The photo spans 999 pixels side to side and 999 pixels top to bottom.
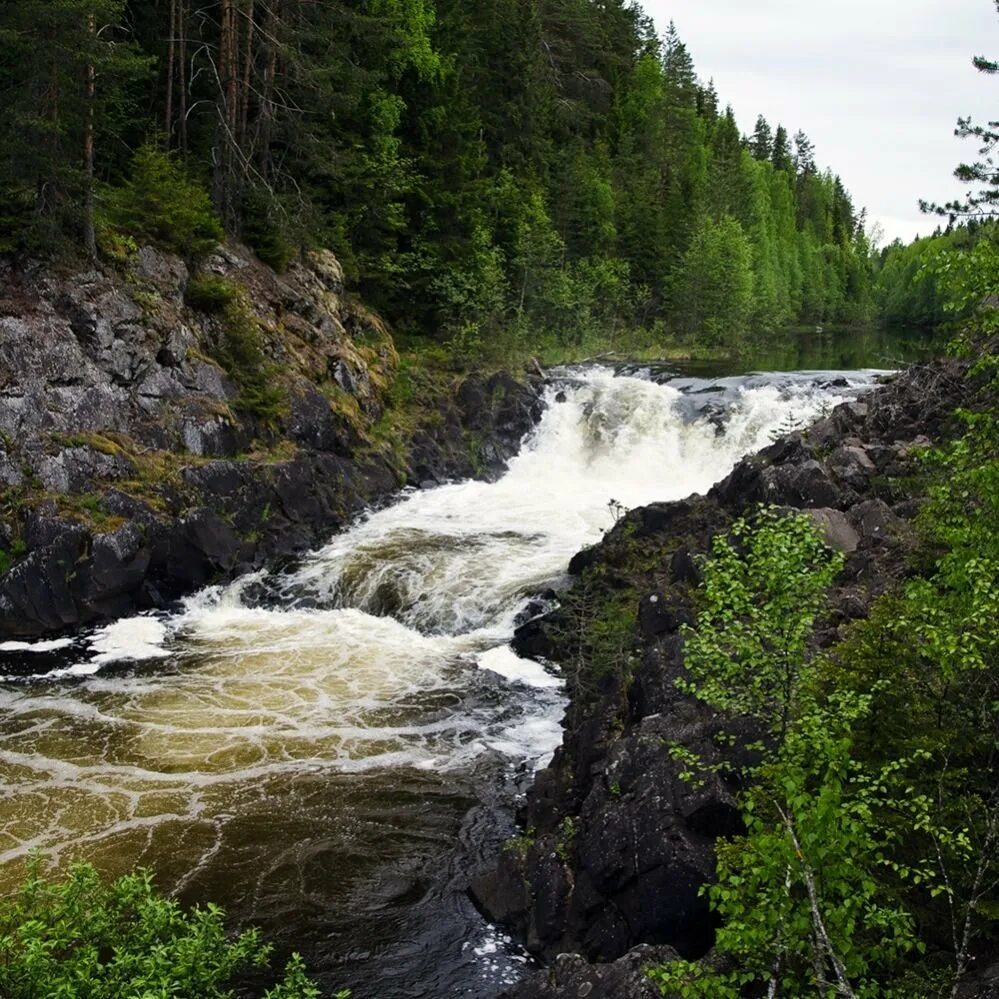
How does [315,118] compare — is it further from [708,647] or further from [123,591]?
[708,647]

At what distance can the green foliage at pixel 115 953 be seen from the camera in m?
5.12

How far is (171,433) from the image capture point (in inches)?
755

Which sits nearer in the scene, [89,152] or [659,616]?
[659,616]

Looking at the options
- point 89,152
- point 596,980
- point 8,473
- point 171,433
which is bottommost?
point 596,980

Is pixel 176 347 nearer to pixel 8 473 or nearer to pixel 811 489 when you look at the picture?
pixel 8 473

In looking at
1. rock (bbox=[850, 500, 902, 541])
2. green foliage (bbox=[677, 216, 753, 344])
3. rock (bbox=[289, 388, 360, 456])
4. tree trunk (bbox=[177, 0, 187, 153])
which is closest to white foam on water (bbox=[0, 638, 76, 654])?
rock (bbox=[289, 388, 360, 456])

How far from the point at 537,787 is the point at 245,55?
24.1 meters

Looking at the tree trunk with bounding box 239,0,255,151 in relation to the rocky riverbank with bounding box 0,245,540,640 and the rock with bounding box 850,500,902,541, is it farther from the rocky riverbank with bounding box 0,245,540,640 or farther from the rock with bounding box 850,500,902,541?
the rock with bounding box 850,500,902,541

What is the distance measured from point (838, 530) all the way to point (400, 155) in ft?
83.2

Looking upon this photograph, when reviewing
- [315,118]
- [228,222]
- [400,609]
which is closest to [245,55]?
[315,118]

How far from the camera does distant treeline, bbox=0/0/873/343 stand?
733 inches

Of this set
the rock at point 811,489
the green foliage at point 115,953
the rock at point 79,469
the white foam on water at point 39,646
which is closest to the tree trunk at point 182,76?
the rock at point 79,469

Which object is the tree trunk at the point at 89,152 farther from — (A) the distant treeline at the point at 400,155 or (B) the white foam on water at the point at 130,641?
(B) the white foam on water at the point at 130,641

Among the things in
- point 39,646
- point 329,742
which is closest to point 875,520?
point 329,742
